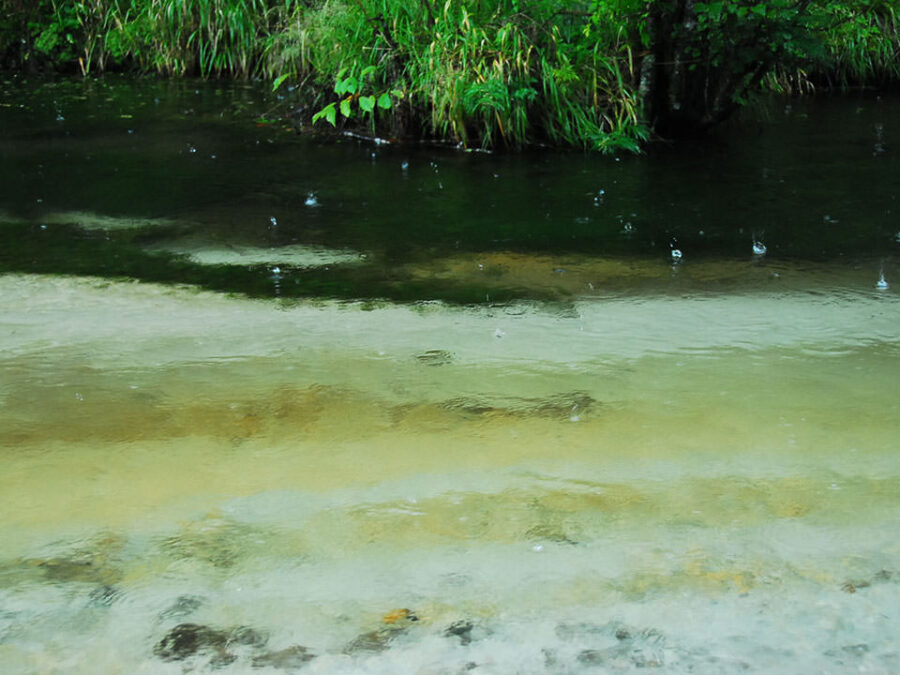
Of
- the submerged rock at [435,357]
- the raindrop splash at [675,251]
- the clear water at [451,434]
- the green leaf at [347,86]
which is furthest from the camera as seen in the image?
the green leaf at [347,86]

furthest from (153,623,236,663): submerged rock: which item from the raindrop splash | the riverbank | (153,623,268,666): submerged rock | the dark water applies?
the riverbank

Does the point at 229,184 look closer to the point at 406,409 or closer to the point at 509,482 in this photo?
the point at 406,409

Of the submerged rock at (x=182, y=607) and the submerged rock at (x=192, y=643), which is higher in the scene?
the submerged rock at (x=182, y=607)

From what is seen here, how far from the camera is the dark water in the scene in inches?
192

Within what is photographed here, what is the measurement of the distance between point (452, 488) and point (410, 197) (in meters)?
3.62

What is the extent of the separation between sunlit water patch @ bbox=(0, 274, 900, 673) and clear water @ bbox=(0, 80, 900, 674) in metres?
A: 0.01

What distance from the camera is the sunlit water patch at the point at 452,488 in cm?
215

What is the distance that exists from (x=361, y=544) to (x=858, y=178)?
16.5ft

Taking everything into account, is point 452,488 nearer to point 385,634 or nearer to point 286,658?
point 385,634

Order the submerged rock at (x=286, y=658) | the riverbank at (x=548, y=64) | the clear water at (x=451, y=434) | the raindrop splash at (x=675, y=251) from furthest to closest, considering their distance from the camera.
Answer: the riverbank at (x=548, y=64), the raindrop splash at (x=675, y=251), the clear water at (x=451, y=434), the submerged rock at (x=286, y=658)

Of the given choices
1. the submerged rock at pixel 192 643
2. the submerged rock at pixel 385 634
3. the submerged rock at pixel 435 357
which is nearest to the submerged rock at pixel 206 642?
the submerged rock at pixel 192 643

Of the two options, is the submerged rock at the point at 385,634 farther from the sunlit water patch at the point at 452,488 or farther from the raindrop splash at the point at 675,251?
the raindrop splash at the point at 675,251

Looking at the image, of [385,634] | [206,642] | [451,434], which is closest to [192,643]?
[206,642]

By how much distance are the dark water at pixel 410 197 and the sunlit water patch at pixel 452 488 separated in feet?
2.60
